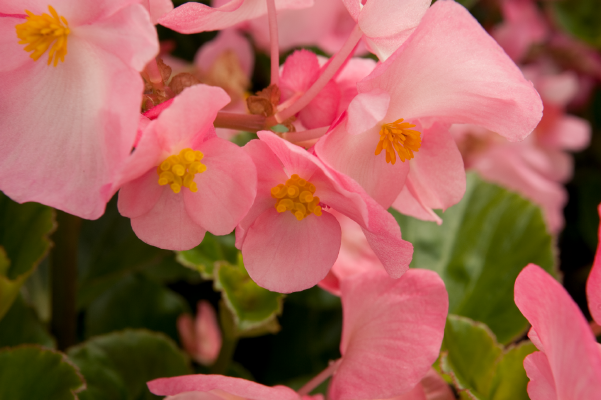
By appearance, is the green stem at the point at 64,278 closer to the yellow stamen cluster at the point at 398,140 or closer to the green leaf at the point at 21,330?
the green leaf at the point at 21,330

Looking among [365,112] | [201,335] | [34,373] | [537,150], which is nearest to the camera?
[365,112]

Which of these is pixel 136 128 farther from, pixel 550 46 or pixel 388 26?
pixel 550 46

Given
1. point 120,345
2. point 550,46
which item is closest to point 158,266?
point 120,345

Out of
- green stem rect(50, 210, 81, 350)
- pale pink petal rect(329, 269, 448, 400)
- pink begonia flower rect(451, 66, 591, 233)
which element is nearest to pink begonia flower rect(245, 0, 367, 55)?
pink begonia flower rect(451, 66, 591, 233)

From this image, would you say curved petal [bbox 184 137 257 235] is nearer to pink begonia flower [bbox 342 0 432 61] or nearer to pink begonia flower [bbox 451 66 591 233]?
pink begonia flower [bbox 342 0 432 61]

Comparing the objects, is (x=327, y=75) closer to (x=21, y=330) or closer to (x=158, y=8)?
(x=158, y=8)

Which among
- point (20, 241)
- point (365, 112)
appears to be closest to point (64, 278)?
point (20, 241)
